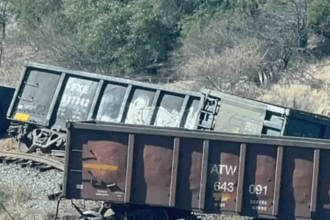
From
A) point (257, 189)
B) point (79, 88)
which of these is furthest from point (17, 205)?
point (79, 88)

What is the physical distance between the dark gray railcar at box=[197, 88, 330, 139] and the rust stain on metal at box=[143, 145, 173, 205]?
5714 millimetres

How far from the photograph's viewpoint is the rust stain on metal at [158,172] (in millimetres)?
9180

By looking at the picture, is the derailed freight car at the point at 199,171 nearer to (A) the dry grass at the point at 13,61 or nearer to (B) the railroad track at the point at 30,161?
(B) the railroad track at the point at 30,161

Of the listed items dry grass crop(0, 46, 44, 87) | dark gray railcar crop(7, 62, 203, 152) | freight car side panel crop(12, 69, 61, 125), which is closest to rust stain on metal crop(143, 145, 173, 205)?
dark gray railcar crop(7, 62, 203, 152)

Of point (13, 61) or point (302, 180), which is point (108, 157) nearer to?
point (302, 180)

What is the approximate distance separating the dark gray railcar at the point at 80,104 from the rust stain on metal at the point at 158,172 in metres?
5.88

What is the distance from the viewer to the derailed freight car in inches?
355

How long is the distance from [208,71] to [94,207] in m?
15.5

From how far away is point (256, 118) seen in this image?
14406mm

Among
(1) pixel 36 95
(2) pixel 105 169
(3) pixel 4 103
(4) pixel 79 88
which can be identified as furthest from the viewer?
(3) pixel 4 103

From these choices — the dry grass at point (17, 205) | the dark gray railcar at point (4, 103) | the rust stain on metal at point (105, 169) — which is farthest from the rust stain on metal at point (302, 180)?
the dark gray railcar at point (4, 103)

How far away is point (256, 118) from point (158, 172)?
5.84 meters

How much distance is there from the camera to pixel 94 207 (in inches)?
453

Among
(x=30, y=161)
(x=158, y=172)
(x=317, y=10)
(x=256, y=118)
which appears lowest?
Answer: (x=30, y=161)
